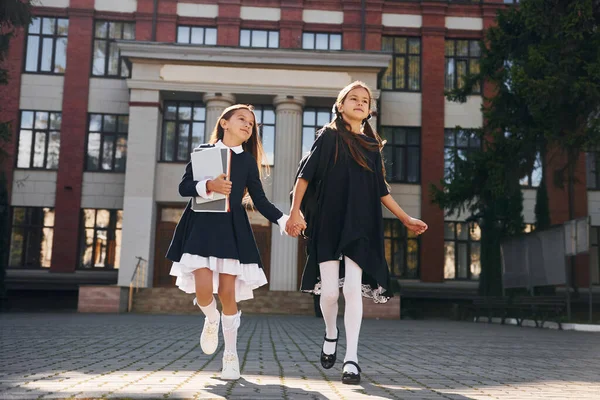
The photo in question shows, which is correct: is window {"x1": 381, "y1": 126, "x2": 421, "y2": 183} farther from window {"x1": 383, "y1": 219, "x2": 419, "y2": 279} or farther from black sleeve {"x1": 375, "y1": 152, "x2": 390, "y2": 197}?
black sleeve {"x1": 375, "y1": 152, "x2": 390, "y2": 197}

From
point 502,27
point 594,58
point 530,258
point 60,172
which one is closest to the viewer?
point 594,58

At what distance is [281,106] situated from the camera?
26.3 m

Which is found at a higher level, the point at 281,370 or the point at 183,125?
the point at 183,125

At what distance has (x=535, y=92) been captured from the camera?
16734 mm

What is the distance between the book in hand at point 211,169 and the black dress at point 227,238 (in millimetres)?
53

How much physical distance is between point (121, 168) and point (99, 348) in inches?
830

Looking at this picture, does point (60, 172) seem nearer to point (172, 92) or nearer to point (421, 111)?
point (172, 92)

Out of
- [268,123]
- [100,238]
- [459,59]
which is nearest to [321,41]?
[268,123]

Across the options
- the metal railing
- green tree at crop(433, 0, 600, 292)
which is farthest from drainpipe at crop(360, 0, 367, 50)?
the metal railing

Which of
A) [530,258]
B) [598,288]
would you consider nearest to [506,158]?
[530,258]

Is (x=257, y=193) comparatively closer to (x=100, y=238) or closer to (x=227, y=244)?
(x=227, y=244)

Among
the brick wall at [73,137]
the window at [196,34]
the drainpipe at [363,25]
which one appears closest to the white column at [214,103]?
the window at [196,34]

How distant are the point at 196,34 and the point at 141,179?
24.6 ft

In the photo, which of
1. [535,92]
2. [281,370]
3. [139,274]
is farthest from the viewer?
[139,274]
